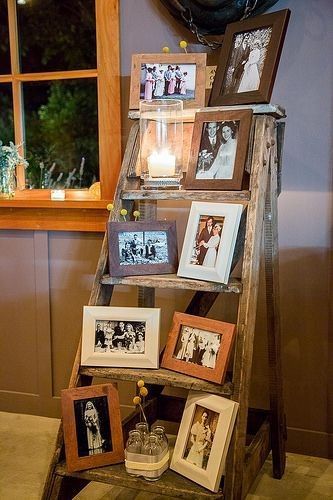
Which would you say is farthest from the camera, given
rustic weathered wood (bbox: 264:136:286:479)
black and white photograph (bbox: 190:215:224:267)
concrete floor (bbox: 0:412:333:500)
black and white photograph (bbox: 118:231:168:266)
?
concrete floor (bbox: 0:412:333:500)

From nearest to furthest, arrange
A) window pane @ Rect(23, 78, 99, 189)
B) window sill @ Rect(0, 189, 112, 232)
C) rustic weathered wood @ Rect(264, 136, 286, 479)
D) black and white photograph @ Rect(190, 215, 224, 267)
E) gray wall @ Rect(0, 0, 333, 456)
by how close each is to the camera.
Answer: black and white photograph @ Rect(190, 215, 224, 267) → rustic weathered wood @ Rect(264, 136, 286, 479) → gray wall @ Rect(0, 0, 333, 456) → window sill @ Rect(0, 189, 112, 232) → window pane @ Rect(23, 78, 99, 189)

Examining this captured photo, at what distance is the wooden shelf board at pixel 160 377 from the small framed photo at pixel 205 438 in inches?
1.7

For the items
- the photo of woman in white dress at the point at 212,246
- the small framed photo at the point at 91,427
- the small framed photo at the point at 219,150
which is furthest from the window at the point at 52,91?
the small framed photo at the point at 91,427

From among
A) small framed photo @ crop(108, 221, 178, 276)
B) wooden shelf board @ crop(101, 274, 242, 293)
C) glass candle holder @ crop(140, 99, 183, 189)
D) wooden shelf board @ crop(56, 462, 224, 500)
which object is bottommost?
wooden shelf board @ crop(56, 462, 224, 500)

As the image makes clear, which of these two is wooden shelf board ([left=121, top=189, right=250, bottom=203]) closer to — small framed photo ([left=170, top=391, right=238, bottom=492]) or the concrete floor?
small framed photo ([left=170, top=391, right=238, bottom=492])

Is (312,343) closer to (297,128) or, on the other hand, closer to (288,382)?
(288,382)

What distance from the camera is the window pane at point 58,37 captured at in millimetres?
2656

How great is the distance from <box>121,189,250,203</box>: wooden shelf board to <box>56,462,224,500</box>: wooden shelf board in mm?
812

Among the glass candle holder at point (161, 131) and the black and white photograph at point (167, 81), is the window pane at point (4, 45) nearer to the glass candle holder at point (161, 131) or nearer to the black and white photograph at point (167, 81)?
the black and white photograph at point (167, 81)

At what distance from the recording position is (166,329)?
2.48 metres

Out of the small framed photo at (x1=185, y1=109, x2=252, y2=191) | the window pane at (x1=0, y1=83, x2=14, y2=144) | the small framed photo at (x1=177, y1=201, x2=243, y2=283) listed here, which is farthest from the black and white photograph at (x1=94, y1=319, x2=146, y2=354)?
the window pane at (x1=0, y1=83, x2=14, y2=144)

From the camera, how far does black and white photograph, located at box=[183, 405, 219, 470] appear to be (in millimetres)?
1668

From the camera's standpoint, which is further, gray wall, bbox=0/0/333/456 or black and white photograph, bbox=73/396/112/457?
gray wall, bbox=0/0/333/456

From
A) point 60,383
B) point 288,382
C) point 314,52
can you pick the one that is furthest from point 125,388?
point 314,52
